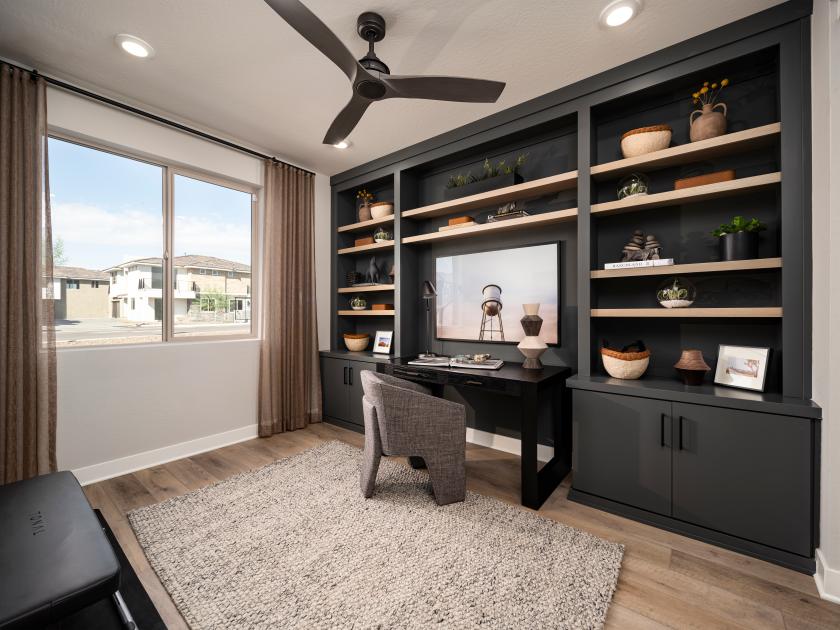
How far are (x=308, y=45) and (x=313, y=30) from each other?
74 centimetres

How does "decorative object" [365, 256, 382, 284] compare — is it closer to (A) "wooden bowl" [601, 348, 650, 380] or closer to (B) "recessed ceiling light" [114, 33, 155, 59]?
(B) "recessed ceiling light" [114, 33, 155, 59]

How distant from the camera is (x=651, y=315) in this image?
2199 mm

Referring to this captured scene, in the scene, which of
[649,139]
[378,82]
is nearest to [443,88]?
[378,82]

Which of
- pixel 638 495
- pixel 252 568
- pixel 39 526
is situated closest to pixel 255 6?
pixel 39 526

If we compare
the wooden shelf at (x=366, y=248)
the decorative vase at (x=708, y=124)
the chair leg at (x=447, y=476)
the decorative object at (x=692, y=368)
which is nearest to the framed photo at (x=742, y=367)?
the decorative object at (x=692, y=368)

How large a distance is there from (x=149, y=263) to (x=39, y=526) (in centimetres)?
220

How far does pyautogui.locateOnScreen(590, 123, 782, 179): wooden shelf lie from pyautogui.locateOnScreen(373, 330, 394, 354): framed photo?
88.7 inches

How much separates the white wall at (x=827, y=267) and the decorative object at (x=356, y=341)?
3264 millimetres

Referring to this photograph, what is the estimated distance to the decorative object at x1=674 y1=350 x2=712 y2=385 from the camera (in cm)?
206

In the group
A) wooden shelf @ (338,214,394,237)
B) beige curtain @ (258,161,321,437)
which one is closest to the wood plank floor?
beige curtain @ (258,161,321,437)

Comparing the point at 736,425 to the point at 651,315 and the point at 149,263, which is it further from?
the point at 149,263

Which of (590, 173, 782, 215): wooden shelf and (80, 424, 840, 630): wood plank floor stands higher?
(590, 173, 782, 215): wooden shelf

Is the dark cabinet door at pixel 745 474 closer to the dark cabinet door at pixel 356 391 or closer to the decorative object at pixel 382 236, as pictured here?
the dark cabinet door at pixel 356 391

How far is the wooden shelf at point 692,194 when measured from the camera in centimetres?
191
